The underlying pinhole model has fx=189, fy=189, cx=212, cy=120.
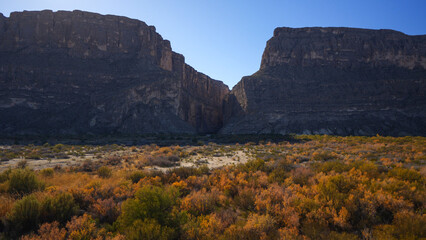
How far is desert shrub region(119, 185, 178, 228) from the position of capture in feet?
12.4

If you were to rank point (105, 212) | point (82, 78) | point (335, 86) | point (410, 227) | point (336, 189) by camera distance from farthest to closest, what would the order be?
1. point (335, 86)
2. point (82, 78)
3. point (336, 189)
4. point (105, 212)
5. point (410, 227)

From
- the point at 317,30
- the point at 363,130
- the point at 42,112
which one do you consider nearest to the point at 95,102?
the point at 42,112

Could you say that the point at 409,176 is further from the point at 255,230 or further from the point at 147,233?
the point at 147,233

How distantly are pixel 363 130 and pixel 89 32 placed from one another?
80847 mm

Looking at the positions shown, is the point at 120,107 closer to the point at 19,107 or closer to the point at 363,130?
the point at 19,107

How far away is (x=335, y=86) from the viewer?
195 ft

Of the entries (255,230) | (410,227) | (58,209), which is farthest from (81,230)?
(410,227)

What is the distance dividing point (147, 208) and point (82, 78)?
58.7 meters

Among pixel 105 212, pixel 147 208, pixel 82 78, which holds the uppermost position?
pixel 82 78

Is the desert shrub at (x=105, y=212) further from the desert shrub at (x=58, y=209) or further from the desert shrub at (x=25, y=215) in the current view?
the desert shrub at (x=25, y=215)

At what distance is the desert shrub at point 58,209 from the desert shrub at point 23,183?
172 cm

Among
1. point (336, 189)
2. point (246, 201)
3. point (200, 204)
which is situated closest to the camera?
point (200, 204)

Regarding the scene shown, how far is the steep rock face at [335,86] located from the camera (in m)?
50.7

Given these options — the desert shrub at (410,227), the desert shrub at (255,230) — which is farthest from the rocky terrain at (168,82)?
the desert shrub at (410,227)
